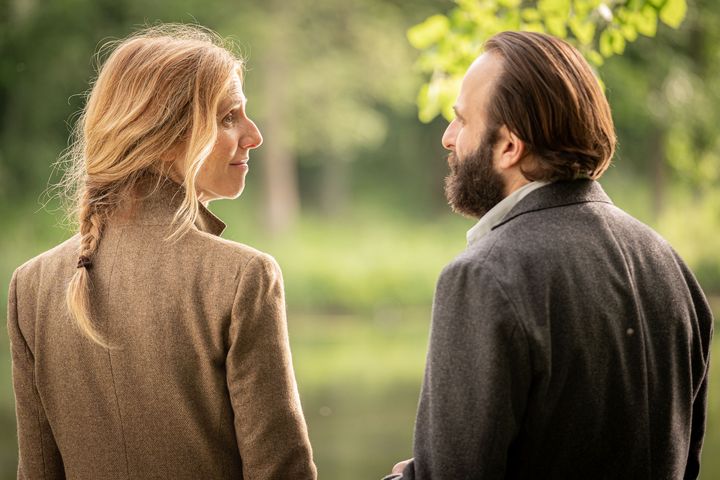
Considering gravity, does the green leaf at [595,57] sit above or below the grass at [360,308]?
above

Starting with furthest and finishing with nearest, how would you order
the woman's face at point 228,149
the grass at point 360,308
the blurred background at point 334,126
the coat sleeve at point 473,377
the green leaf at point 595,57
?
the blurred background at point 334,126
the grass at point 360,308
the green leaf at point 595,57
the woman's face at point 228,149
the coat sleeve at point 473,377

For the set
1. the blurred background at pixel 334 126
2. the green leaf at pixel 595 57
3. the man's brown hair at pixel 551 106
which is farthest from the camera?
the blurred background at pixel 334 126

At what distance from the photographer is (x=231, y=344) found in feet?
6.26

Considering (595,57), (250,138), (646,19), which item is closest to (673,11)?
(646,19)

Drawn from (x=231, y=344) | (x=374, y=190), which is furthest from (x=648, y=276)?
(x=374, y=190)

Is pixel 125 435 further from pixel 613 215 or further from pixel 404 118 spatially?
pixel 404 118

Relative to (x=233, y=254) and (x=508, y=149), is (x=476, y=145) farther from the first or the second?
(x=233, y=254)

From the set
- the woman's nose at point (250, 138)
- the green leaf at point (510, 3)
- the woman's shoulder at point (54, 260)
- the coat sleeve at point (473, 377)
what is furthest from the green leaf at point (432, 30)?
the coat sleeve at point (473, 377)

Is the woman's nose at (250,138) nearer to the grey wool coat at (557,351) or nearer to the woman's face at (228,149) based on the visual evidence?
the woman's face at (228,149)

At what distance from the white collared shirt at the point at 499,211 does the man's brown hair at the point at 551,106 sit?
25mm

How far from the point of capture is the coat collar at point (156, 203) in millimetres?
2006

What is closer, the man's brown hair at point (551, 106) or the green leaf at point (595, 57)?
the man's brown hair at point (551, 106)

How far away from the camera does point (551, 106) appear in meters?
1.88

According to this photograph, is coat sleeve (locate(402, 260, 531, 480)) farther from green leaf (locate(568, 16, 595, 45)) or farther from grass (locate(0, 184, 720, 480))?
grass (locate(0, 184, 720, 480))
